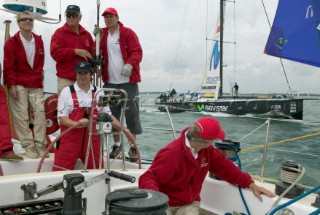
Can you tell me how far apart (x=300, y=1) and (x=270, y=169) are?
6.33 m

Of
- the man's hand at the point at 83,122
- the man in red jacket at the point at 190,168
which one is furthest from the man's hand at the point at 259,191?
A: the man's hand at the point at 83,122

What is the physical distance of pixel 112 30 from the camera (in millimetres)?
4242

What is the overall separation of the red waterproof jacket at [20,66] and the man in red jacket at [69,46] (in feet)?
0.66

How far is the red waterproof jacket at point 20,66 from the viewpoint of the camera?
3967mm

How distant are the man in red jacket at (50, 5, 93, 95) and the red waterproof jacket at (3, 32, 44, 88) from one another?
20 centimetres

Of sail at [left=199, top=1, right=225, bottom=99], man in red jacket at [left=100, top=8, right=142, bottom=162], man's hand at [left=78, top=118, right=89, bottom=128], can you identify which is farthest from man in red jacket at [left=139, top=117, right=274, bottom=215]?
sail at [left=199, top=1, right=225, bottom=99]

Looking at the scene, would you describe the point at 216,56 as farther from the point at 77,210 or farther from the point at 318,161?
the point at 77,210

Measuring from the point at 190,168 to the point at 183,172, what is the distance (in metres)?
0.06

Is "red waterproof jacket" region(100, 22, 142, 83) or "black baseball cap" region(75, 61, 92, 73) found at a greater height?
"red waterproof jacket" region(100, 22, 142, 83)

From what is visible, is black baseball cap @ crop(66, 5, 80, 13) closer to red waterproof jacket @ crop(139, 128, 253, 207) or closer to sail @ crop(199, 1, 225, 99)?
red waterproof jacket @ crop(139, 128, 253, 207)

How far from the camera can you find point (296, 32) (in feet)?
9.98

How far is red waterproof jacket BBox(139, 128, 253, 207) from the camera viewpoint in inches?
98.0

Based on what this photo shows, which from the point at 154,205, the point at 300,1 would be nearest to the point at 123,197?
the point at 154,205

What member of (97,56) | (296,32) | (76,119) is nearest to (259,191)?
(296,32)
